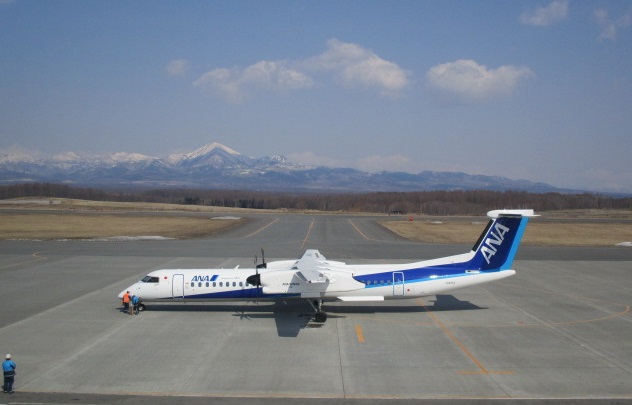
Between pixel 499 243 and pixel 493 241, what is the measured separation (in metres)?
0.31

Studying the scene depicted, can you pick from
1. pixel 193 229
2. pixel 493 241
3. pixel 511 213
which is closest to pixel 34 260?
pixel 193 229

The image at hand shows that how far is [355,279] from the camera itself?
25297 mm

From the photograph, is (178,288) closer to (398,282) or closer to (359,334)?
(359,334)

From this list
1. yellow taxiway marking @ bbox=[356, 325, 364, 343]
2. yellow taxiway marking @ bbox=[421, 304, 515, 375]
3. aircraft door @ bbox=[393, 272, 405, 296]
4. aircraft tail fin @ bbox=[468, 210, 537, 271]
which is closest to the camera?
yellow taxiway marking @ bbox=[421, 304, 515, 375]

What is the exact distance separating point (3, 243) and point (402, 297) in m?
45.3

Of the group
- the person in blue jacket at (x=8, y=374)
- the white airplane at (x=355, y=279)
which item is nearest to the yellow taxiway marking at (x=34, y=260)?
the white airplane at (x=355, y=279)

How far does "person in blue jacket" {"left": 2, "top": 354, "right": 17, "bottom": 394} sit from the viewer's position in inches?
614

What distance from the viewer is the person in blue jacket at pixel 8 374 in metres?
15.6

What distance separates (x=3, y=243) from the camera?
2019 inches

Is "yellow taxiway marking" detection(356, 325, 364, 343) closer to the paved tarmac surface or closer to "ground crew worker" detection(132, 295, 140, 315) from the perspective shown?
the paved tarmac surface

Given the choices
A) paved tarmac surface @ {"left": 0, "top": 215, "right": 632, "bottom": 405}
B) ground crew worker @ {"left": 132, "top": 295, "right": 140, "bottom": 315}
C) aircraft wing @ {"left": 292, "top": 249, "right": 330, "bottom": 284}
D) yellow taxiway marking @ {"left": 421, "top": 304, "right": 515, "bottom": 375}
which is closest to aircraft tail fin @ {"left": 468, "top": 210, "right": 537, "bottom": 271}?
paved tarmac surface @ {"left": 0, "top": 215, "right": 632, "bottom": 405}

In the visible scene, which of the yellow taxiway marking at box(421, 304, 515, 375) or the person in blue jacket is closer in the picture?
the person in blue jacket

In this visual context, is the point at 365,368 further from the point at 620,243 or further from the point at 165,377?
the point at 620,243

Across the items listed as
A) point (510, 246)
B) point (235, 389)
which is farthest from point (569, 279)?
point (235, 389)
